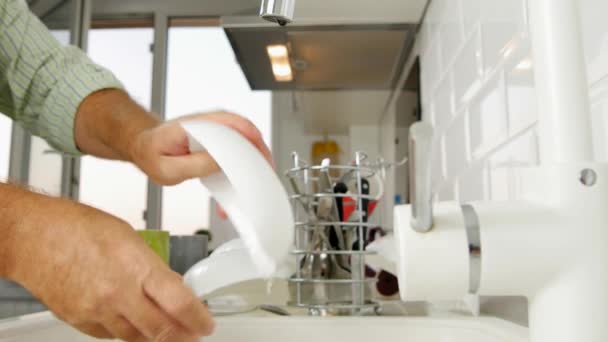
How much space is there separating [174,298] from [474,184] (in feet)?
2.06

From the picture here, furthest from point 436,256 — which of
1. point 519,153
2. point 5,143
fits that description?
point 5,143

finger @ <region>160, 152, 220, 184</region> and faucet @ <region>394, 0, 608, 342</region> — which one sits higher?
finger @ <region>160, 152, 220, 184</region>

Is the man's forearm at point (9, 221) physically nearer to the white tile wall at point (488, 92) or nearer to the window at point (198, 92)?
the white tile wall at point (488, 92)

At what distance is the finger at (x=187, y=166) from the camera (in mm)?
365

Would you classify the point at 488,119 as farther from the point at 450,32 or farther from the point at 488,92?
the point at 450,32

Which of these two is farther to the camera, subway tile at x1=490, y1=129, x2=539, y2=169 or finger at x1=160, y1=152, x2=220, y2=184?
subway tile at x1=490, y1=129, x2=539, y2=169

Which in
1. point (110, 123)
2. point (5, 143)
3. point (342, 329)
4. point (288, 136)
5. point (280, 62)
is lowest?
point (342, 329)

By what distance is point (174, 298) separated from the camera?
287mm

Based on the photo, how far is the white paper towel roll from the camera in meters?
0.26

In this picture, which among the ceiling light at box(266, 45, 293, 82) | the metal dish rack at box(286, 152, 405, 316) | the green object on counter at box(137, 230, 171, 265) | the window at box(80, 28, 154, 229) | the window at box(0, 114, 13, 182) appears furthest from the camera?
the window at box(80, 28, 154, 229)

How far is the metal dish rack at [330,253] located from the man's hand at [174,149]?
21 cm

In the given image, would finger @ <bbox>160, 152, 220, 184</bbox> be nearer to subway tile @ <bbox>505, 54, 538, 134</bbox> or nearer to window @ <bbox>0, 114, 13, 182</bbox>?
subway tile @ <bbox>505, 54, 538, 134</bbox>

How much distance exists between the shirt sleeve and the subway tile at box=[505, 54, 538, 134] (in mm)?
483

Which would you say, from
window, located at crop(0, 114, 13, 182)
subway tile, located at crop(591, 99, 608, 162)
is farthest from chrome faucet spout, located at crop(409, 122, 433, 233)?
window, located at crop(0, 114, 13, 182)
